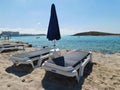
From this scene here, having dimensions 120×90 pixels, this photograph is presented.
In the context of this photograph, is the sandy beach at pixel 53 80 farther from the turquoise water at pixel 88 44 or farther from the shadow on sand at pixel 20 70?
the turquoise water at pixel 88 44

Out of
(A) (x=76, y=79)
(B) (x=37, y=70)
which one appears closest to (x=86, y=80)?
(A) (x=76, y=79)

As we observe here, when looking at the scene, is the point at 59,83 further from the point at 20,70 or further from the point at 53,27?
the point at 53,27

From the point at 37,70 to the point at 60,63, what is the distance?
1.50 meters

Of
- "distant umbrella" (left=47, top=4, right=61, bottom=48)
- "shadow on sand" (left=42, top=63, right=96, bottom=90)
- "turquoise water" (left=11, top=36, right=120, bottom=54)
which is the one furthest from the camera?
"turquoise water" (left=11, top=36, right=120, bottom=54)

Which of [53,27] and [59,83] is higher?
[53,27]

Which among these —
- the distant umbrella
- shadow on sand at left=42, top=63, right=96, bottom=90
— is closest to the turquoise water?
the distant umbrella

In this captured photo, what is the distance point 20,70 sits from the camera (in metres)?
5.97

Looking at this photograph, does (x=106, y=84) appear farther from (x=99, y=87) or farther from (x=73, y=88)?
(x=73, y=88)

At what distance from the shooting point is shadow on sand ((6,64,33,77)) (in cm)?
559

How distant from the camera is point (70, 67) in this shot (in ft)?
14.5

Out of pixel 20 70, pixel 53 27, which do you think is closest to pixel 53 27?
pixel 53 27

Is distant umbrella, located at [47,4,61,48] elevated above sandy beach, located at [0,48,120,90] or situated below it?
above

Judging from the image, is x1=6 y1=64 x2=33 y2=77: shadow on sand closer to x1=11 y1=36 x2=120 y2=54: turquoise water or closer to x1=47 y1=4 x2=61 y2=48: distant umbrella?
x1=47 y1=4 x2=61 y2=48: distant umbrella

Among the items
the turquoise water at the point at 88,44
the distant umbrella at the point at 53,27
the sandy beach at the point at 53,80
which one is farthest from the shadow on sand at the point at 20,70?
the turquoise water at the point at 88,44
